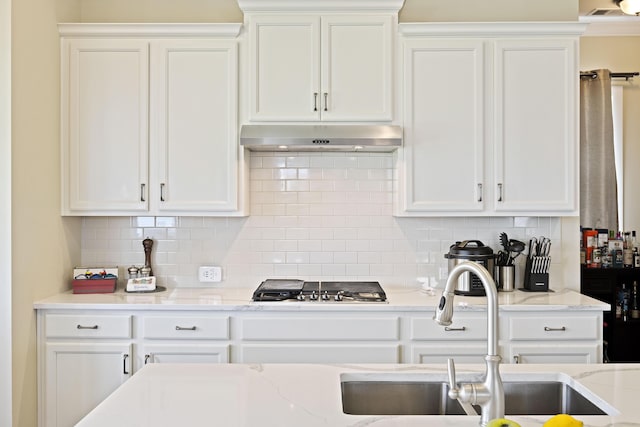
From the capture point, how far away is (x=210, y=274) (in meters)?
3.47

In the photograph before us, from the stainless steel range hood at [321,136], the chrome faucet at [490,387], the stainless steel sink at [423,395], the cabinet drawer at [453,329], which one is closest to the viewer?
the chrome faucet at [490,387]

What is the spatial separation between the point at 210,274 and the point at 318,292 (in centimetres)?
81

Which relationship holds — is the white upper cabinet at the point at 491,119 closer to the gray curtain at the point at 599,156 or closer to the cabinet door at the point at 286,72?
the cabinet door at the point at 286,72

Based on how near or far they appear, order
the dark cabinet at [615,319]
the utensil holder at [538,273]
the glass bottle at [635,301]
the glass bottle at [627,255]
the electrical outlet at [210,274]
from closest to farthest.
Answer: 1. the utensil holder at [538,273]
2. the electrical outlet at [210,274]
3. the dark cabinet at [615,319]
4. the glass bottle at [627,255]
5. the glass bottle at [635,301]

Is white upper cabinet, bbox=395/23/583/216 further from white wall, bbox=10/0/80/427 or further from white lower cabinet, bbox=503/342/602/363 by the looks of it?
white wall, bbox=10/0/80/427

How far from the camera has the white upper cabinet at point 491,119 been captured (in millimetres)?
3148

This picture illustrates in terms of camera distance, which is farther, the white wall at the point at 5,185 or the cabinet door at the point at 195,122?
the cabinet door at the point at 195,122

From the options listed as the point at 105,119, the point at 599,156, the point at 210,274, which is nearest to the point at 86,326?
the point at 210,274

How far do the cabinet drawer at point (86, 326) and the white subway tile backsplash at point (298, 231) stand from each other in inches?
23.9

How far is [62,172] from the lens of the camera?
3186 millimetres

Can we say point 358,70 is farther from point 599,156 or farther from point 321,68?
point 599,156

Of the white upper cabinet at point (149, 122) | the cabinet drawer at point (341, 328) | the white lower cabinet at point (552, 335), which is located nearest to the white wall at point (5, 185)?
the white upper cabinet at point (149, 122)

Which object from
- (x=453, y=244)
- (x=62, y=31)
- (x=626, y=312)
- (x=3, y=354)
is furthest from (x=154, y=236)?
(x=626, y=312)

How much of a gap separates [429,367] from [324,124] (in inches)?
68.9
